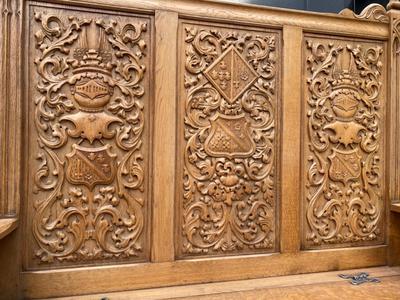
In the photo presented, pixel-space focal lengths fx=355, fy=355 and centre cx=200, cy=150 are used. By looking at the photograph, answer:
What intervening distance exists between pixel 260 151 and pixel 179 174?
0.92 ft

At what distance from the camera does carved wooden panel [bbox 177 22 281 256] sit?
3.60ft

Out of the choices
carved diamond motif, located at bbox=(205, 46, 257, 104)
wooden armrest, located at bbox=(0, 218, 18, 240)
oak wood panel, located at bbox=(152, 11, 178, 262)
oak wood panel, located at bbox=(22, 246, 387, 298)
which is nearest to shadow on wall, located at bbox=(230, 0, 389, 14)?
carved diamond motif, located at bbox=(205, 46, 257, 104)

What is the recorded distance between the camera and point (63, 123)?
3.30 ft

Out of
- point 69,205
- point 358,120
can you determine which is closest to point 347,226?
point 358,120

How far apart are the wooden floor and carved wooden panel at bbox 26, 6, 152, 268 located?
0.11 meters

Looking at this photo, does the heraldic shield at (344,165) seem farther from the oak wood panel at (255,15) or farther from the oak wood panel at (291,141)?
the oak wood panel at (255,15)

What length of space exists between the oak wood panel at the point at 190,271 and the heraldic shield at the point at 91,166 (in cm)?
25

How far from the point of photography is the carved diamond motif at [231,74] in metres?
1.12

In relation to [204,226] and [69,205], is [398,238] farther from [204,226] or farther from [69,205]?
[69,205]

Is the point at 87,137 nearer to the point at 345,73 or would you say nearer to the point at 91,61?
the point at 91,61

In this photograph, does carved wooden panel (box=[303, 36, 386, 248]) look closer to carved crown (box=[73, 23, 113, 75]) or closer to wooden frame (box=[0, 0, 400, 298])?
wooden frame (box=[0, 0, 400, 298])

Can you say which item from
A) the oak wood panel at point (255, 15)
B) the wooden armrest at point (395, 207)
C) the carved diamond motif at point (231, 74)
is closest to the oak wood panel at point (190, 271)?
the wooden armrest at point (395, 207)

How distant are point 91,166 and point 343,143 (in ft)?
2.77

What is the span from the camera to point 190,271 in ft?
3.56
